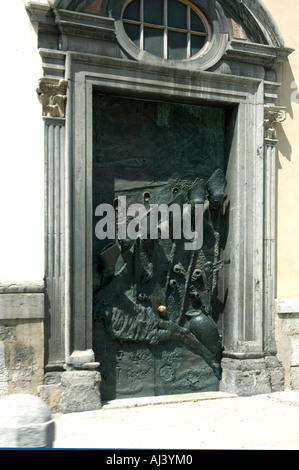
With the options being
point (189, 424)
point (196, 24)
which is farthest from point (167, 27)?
point (189, 424)

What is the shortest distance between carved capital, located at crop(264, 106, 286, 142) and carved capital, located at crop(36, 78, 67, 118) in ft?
8.15

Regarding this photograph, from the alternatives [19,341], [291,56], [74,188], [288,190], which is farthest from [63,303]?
[291,56]

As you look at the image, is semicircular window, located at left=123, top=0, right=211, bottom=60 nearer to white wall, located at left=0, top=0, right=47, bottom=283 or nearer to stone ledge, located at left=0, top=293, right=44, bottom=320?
white wall, located at left=0, top=0, right=47, bottom=283

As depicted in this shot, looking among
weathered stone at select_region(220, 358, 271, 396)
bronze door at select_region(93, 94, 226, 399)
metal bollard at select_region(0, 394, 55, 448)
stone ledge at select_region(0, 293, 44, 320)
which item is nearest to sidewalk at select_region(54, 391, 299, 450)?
weathered stone at select_region(220, 358, 271, 396)

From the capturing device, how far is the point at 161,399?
24.3 ft

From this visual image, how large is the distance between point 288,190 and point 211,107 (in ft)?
4.45

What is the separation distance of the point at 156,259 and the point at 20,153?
189cm

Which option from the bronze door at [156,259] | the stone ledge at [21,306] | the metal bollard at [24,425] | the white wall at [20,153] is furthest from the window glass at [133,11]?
the metal bollard at [24,425]

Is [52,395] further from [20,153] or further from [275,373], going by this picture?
[275,373]

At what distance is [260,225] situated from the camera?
793 centimetres

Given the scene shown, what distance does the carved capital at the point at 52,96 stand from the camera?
22.4 ft

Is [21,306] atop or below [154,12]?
A: below

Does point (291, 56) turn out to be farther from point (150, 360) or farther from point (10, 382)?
point (10, 382)

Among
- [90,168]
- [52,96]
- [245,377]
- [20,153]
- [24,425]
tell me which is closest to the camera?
[24,425]
